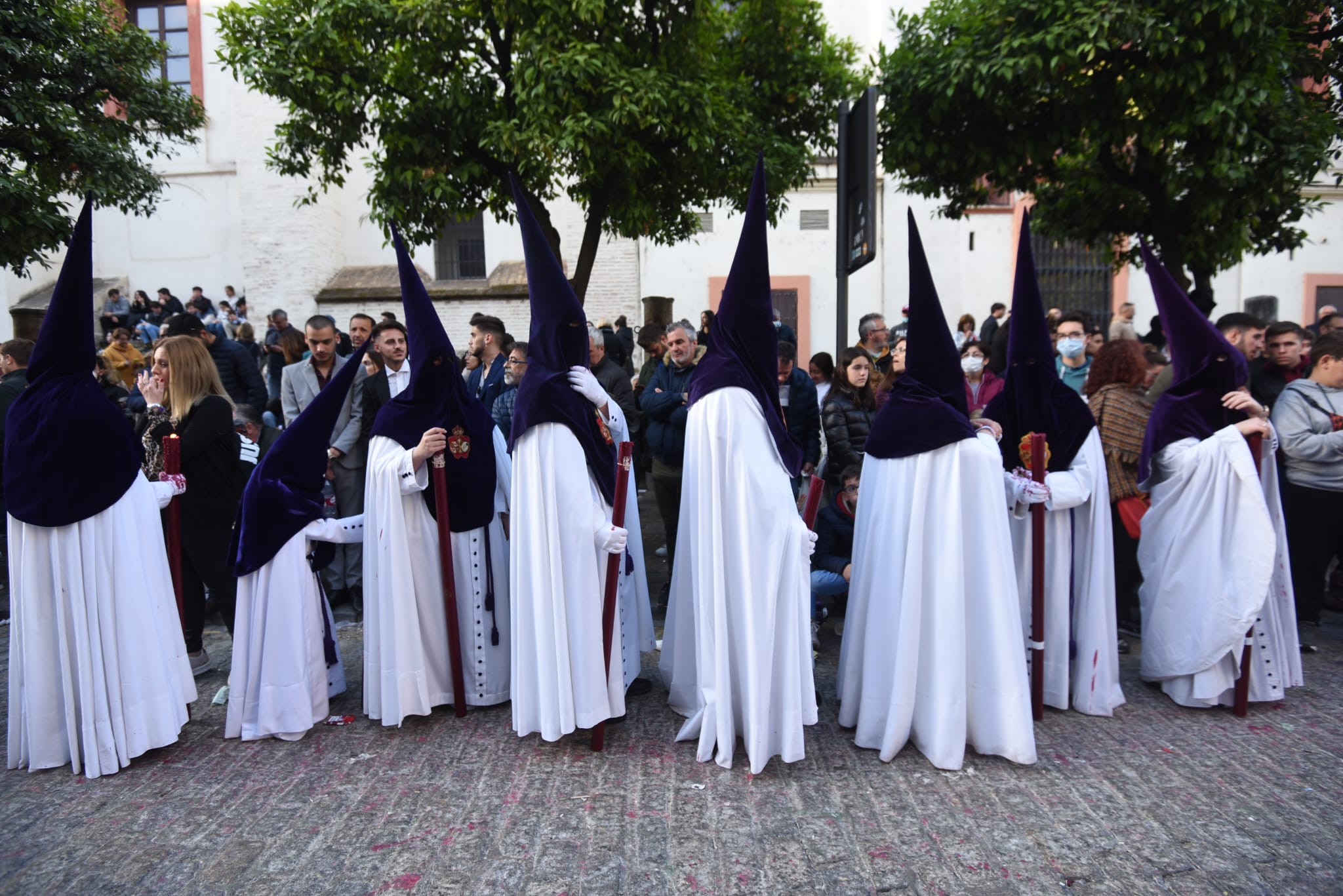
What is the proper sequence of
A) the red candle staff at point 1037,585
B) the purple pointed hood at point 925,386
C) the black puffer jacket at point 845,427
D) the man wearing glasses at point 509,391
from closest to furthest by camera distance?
the purple pointed hood at point 925,386 → the red candle staff at point 1037,585 → the black puffer jacket at point 845,427 → the man wearing glasses at point 509,391

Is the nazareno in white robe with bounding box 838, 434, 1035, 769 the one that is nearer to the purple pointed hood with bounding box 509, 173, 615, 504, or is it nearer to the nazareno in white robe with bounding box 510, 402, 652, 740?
the nazareno in white robe with bounding box 510, 402, 652, 740

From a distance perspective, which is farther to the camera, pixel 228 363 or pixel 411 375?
pixel 228 363

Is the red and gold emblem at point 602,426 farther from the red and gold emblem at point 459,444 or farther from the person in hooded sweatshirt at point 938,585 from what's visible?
the person in hooded sweatshirt at point 938,585

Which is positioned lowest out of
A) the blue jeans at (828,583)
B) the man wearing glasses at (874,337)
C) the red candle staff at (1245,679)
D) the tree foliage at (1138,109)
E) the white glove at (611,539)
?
the red candle staff at (1245,679)

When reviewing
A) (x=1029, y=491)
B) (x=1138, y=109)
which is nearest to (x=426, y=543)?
(x=1029, y=491)

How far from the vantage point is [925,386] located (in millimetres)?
3980

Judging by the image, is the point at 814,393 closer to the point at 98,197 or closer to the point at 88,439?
the point at 88,439

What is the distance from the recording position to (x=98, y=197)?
8.96 m

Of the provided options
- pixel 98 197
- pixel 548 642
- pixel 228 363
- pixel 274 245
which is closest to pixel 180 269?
pixel 274 245

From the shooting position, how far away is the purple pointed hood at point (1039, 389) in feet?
14.2

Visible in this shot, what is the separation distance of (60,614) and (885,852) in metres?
3.63

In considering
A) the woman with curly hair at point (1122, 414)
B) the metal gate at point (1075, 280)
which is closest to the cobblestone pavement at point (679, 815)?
the woman with curly hair at point (1122, 414)

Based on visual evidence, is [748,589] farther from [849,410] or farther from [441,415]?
[849,410]

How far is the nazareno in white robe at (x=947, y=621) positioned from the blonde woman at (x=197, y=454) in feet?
11.6
